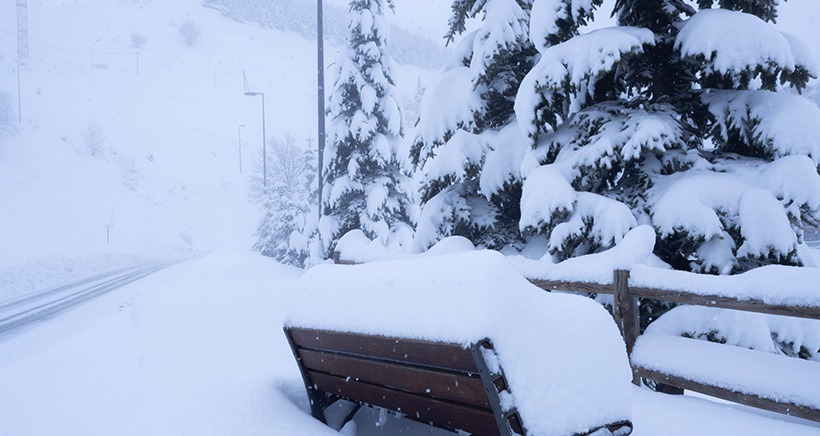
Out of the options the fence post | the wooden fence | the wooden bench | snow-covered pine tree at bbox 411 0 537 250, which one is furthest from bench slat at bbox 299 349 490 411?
snow-covered pine tree at bbox 411 0 537 250

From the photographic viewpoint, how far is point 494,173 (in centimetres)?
755

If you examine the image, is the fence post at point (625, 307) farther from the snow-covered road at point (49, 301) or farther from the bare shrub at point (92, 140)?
the bare shrub at point (92, 140)

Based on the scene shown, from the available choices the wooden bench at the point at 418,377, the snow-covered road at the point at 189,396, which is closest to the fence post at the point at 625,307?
the snow-covered road at the point at 189,396

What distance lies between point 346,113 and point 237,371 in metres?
13.8

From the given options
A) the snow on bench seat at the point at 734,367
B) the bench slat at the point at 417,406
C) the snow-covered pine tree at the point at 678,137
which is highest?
the snow-covered pine tree at the point at 678,137

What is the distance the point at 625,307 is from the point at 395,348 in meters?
2.78

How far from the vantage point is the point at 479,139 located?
779 centimetres

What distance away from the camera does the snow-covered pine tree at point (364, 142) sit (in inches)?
652

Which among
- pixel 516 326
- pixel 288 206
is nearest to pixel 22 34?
pixel 288 206

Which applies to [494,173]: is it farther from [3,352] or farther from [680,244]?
[3,352]

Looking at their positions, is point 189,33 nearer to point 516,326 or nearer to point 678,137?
point 678,137

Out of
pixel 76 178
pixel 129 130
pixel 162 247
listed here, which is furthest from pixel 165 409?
pixel 129 130

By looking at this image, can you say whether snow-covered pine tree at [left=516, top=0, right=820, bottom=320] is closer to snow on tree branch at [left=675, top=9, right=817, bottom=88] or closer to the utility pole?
snow on tree branch at [left=675, top=9, right=817, bottom=88]

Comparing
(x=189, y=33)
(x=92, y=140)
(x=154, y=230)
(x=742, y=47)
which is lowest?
(x=154, y=230)
